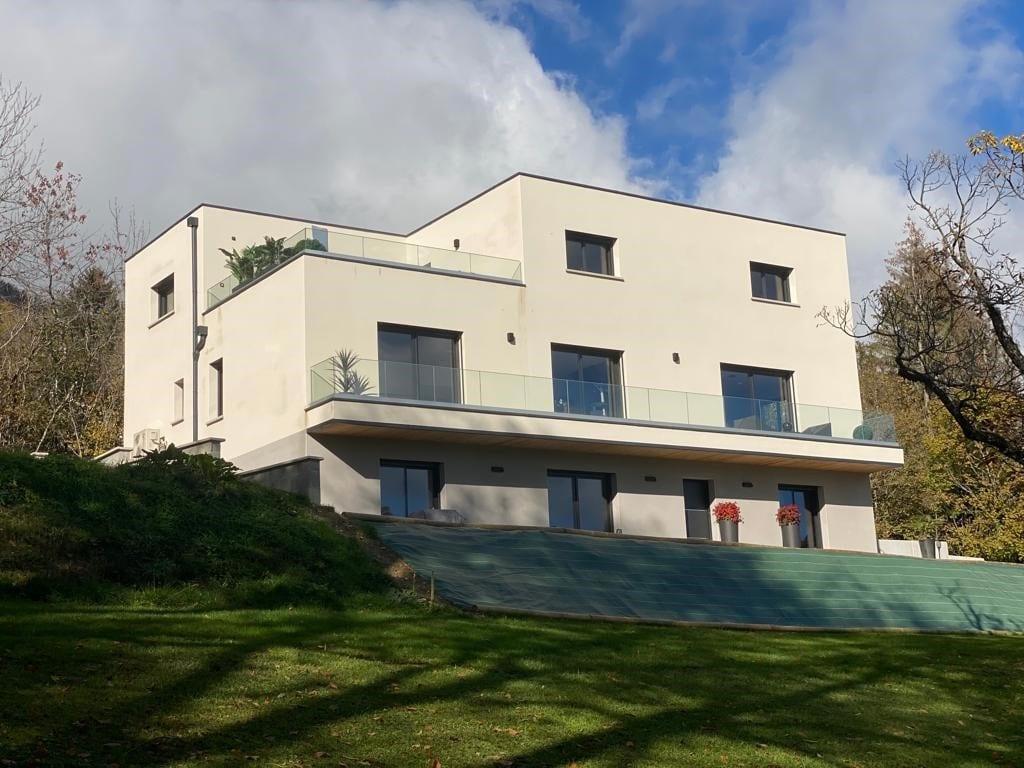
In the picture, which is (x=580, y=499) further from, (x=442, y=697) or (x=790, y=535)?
(x=442, y=697)

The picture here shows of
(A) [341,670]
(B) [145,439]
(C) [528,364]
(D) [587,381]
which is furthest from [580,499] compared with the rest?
(A) [341,670]

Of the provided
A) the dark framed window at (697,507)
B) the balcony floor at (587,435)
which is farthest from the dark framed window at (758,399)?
the dark framed window at (697,507)

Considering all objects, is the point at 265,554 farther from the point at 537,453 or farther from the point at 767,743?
the point at 537,453

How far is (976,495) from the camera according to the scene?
128ft

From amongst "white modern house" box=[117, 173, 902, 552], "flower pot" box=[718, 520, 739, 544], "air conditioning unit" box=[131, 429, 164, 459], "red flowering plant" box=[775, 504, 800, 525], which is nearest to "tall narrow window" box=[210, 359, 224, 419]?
"white modern house" box=[117, 173, 902, 552]

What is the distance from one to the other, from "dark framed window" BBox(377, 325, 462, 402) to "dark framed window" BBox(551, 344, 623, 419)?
2483mm

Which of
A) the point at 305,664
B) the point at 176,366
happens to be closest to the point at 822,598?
the point at 305,664

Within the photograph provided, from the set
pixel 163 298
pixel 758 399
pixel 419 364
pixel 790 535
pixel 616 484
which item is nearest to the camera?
pixel 419 364

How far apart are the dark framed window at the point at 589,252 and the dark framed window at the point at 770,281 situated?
15.4 feet

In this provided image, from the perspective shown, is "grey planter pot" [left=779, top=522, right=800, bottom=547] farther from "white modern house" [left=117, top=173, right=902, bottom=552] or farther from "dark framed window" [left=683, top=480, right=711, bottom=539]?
"dark framed window" [left=683, top=480, right=711, bottom=539]

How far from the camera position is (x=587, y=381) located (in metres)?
29.1

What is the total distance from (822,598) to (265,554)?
11.0 m

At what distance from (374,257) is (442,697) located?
17842 millimetres

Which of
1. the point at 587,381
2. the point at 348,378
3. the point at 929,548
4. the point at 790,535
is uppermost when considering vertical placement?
the point at 587,381
